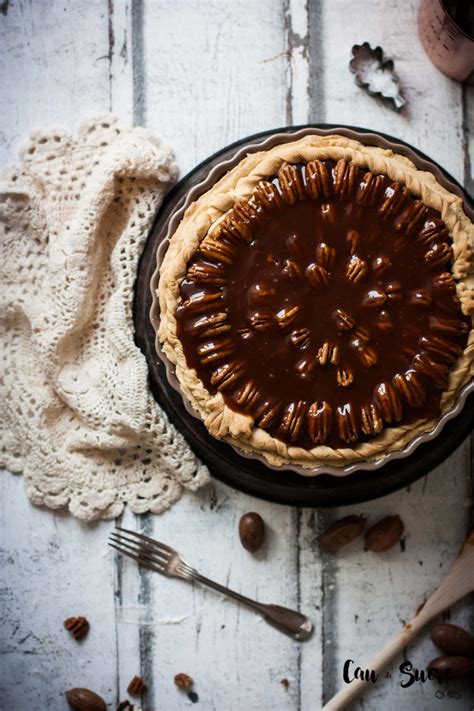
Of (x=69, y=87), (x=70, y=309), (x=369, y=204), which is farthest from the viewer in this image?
(x=69, y=87)

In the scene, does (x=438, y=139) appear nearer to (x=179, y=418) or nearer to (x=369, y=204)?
(x=369, y=204)

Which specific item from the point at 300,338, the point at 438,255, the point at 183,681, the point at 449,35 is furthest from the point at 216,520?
the point at 449,35

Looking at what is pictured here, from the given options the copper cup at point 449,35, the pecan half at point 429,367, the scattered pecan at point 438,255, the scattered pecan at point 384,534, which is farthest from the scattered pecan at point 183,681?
the copper cup at point 449,35

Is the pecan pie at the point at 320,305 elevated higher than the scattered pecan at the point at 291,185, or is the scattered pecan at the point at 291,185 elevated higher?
the scattered pecan at the point at 291,185

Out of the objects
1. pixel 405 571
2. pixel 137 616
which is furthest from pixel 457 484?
pixel 137 616

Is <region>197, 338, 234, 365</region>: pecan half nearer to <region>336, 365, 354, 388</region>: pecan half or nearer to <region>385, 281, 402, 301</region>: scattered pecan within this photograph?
<region>336, 365, 354, 388</region>: pecan half

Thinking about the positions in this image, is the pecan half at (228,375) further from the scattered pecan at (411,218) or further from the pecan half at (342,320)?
the scattered pecan at (411,218)

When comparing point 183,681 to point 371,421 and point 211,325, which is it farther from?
point 211,325
